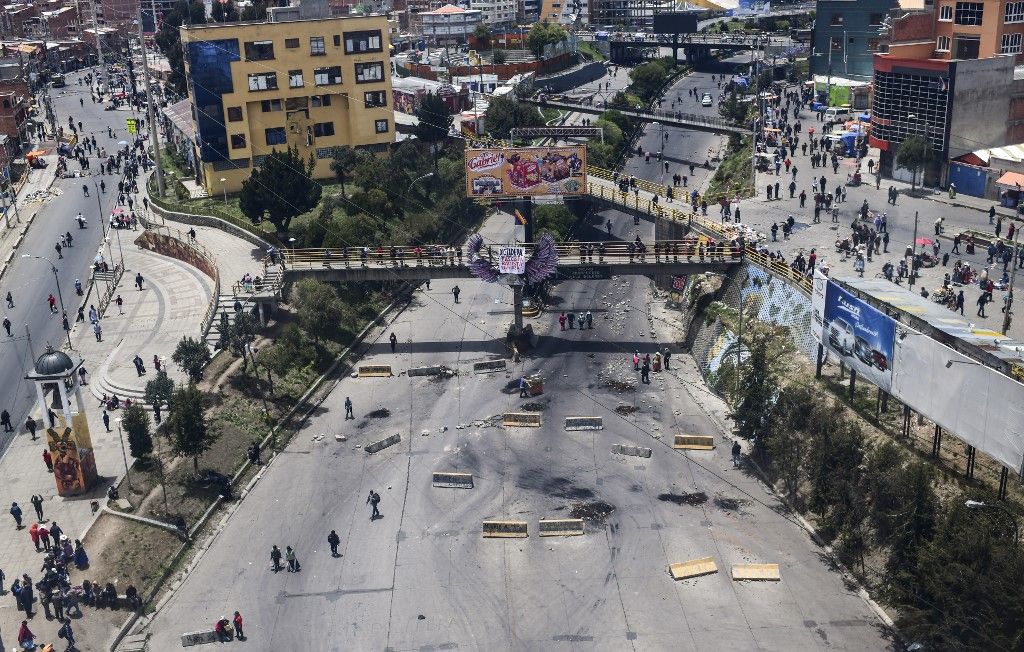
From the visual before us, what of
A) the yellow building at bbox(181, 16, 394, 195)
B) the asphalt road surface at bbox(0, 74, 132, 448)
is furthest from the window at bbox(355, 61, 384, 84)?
the asphalt road surface at bbox(0, 74, 132, 448)

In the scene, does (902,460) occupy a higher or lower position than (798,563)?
higher

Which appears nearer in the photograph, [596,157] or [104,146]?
[596,157]

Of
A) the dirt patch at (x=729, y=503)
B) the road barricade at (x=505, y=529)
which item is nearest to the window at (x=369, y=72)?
the road barricade at (x=505, y=529)

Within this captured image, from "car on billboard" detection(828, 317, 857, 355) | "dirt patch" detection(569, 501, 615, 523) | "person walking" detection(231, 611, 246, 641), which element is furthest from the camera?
"car on billboard" detection(828, 317, 857, 355)

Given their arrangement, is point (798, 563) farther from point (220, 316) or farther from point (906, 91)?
point (906, 91)

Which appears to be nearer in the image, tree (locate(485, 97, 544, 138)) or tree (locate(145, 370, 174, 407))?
tree (locate(145, 370, 174, 407))

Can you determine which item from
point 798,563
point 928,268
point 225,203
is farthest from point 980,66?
point 225,203

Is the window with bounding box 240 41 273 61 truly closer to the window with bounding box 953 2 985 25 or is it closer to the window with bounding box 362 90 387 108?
the window with bounding box 362 90 387 108

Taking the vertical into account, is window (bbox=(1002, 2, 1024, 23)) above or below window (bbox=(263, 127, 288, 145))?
above
